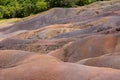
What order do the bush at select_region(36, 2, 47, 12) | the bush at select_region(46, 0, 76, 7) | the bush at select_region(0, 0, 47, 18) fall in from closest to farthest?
the bush at select_region(46, 0, 76, 7) → the bush at select_region(36, 2, 47, 12) → the bush at select_region(0, 0, 47, 18)

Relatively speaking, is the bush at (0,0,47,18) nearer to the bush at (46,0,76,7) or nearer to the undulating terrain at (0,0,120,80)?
the bush at (46,0,76,7)

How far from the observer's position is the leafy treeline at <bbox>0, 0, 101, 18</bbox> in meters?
59.3

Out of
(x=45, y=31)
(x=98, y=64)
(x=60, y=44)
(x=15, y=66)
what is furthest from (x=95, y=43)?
(x=45, y=31)

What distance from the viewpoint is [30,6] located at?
198 ft

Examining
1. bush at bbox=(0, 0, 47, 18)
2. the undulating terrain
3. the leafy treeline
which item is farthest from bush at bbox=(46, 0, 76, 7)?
the undulating terrain

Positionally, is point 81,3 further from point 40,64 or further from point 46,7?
point 40,64

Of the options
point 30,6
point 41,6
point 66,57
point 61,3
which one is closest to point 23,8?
point 30,6

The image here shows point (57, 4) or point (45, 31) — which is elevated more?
point (45, 31)

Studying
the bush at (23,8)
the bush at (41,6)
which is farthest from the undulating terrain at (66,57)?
the bush at (23,8)

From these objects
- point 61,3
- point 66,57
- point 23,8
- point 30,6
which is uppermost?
point 66,57

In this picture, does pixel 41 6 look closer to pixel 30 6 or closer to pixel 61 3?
pixel 30 6

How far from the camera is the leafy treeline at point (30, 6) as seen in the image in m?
59.3

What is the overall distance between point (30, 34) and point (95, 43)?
1459 cm

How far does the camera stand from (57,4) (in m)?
60.3
